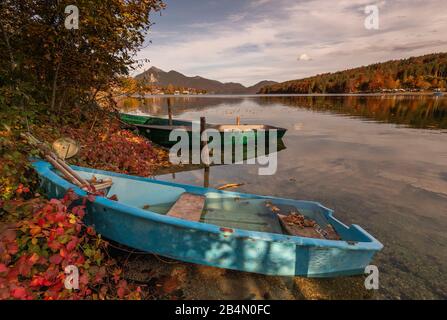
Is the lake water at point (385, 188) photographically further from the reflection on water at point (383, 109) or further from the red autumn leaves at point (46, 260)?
the reflection on water at point (383, 109)

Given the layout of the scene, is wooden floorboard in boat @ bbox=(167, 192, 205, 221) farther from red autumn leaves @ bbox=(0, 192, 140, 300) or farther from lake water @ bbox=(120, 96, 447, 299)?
lake water @ bbox=(120, 96, 447, 299)

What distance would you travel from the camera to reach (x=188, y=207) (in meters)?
5.08

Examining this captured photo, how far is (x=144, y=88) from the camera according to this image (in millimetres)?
11297

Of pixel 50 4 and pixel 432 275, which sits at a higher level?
pixel 50 4

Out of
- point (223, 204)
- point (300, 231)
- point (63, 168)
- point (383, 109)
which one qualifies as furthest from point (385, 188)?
point (383, 109)

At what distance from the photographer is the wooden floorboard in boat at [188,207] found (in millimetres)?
4707

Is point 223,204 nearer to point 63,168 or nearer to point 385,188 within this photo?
point 63,168

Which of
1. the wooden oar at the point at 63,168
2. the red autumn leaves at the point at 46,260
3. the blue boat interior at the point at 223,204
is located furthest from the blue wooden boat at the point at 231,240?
the red autumn leaves at the point at 46,260

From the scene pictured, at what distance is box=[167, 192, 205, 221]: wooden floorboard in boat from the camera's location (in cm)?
471

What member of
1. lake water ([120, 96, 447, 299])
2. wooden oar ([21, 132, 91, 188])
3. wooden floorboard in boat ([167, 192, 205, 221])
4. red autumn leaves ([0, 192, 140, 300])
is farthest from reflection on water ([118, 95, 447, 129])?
red autumn leaves ([0, 192, 140, 300])

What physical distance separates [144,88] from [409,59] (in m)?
225

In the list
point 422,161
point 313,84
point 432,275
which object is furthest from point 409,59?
point 432,275
